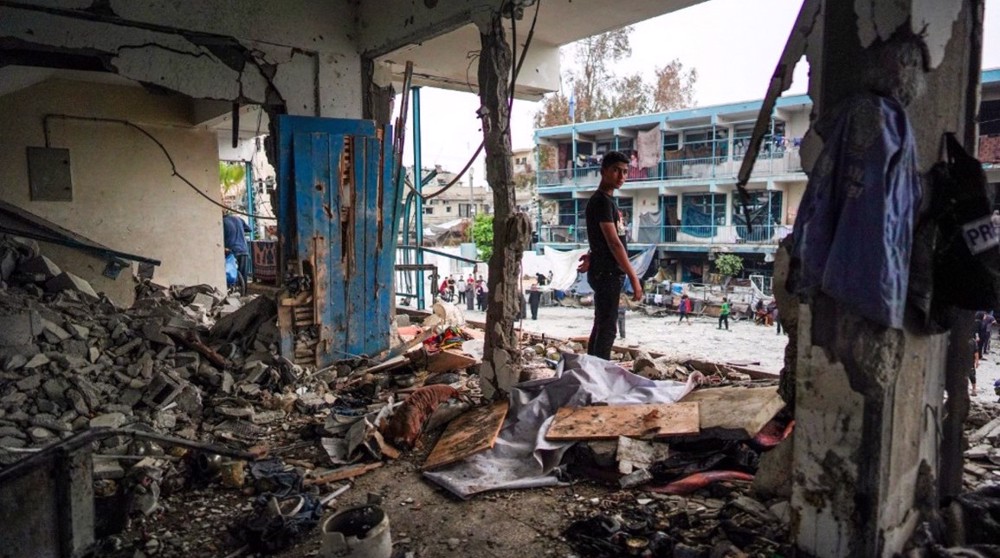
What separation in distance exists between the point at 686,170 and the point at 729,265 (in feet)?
13.3

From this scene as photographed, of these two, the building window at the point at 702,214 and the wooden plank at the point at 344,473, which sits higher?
the building window at the point at 702,214

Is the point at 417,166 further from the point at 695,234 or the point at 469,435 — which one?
the point at 695,234

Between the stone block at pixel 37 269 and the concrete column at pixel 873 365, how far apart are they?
253 inches

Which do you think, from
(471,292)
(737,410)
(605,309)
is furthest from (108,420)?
(471,292)

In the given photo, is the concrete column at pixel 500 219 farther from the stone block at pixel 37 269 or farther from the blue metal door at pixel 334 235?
the stone block at pixel 37 269

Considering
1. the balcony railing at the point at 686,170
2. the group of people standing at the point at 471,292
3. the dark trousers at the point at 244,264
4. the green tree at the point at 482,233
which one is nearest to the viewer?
the dark trousers at the point at 244,264

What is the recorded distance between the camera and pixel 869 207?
1920 millimetres

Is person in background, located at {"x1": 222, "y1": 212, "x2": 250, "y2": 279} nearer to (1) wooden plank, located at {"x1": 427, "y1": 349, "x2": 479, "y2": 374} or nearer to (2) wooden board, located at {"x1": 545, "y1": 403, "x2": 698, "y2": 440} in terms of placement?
(1) wooden plank, located at {"x1": 427, "y1": 349, "x2": 479, "y2": 374}

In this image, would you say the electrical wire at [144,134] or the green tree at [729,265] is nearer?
the electrical wire at [144,134]

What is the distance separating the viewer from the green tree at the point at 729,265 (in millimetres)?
20984

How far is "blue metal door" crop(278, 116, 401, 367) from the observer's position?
17.5 ft

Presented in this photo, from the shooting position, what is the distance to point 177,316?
602 cm

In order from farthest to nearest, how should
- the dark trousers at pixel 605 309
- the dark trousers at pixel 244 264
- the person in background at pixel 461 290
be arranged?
the person in background at pixel 461 290, the dark trousers at pixel 244 264, the dark trousers at pixel 605 309

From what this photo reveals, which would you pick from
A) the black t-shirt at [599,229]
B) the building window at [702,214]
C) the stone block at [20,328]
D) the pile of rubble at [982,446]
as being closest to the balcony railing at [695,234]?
the building window at [702,214]
